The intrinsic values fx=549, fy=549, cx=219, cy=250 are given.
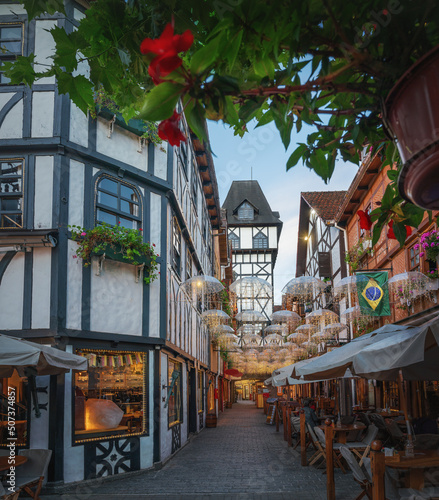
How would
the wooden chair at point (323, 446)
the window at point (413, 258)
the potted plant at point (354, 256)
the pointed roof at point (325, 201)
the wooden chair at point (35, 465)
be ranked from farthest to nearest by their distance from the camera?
the pointed roof at point (325, 201)
the potted plant at point (354, 256)
the window at point (413, 258)
the wooden chair at point (323, 446)
the wooden chair at point (35, 465)

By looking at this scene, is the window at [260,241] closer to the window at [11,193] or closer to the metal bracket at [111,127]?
the metal bracket at [111,127]

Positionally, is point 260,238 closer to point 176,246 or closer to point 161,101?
point 176,246

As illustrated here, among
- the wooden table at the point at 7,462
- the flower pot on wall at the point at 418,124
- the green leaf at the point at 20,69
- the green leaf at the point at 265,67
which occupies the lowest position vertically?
the wooden table at the point at 7,462

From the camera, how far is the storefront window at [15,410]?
9.57 meters

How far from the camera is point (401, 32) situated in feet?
5.53

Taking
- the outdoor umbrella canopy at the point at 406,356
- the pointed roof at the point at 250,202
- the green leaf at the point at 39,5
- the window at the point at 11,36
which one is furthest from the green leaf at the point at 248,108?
the pointed roof at the point at 250,202

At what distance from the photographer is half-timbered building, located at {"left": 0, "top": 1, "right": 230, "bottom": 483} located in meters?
9.99

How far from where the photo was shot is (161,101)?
145 cm

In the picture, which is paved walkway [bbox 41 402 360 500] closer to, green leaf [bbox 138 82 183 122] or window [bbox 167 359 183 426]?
window [bbox 167 359 183 426]

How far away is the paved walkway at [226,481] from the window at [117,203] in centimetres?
515

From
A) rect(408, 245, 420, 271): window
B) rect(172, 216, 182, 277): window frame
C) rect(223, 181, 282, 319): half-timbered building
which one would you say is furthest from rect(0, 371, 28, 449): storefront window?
rect(223, 181, 282, 319): half-timbered building

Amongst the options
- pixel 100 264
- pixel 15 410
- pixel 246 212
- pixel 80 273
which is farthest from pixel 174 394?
pixel 246 212

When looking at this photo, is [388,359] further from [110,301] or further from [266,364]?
[266,364]

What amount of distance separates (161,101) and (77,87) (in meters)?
0.96
